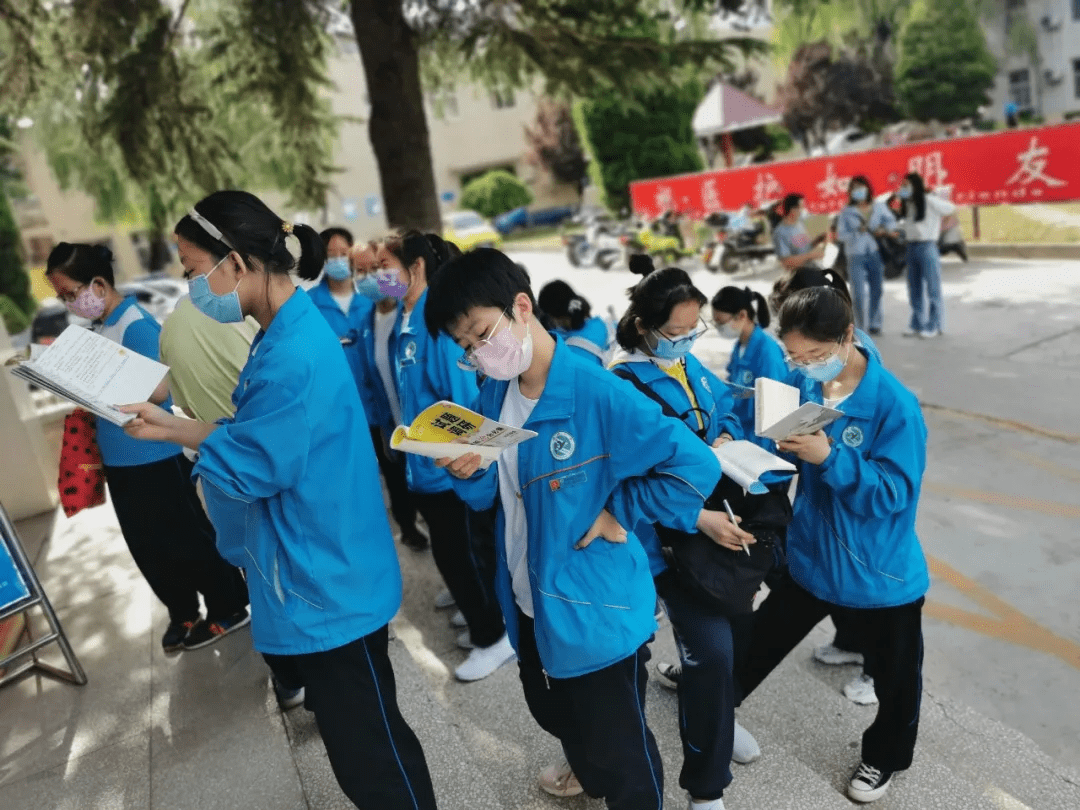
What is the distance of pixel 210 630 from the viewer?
3.87m

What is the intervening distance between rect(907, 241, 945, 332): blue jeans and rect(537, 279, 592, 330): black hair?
542 centimetres

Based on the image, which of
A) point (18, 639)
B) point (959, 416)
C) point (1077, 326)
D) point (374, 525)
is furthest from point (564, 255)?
point (374, 525)

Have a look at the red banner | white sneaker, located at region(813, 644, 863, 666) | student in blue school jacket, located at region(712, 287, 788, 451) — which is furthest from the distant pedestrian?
white sneaker, located at region(813, 644, 863, 666)

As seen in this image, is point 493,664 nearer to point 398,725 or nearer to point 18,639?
point 398,725

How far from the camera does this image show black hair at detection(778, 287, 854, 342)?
7.54 ft

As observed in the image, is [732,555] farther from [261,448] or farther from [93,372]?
[93,372]

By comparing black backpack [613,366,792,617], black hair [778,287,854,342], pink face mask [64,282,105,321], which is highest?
pink face mask [64,282,105,321]

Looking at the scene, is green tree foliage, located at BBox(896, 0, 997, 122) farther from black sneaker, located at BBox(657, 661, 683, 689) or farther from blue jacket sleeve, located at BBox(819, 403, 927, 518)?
blue jacket sleeve, located at BBox(819, 403, 927, 518)

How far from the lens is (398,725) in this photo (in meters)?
2.26

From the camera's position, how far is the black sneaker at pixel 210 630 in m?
3.83

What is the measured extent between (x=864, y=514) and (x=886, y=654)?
0.48 metres

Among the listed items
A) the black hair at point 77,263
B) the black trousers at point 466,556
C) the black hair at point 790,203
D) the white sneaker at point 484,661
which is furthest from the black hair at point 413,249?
the black hair at point 790,203

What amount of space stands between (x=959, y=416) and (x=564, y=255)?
1579 cm

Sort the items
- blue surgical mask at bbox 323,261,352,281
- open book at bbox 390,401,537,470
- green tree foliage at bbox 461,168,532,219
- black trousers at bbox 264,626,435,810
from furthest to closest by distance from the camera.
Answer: green tree foliage at bbox 461,168,532,219 → blue surgical mask at bbox 323,261,352,281 → black trousers at bbox 264,626,435,810 → open book at bbox 390,401,537,470
